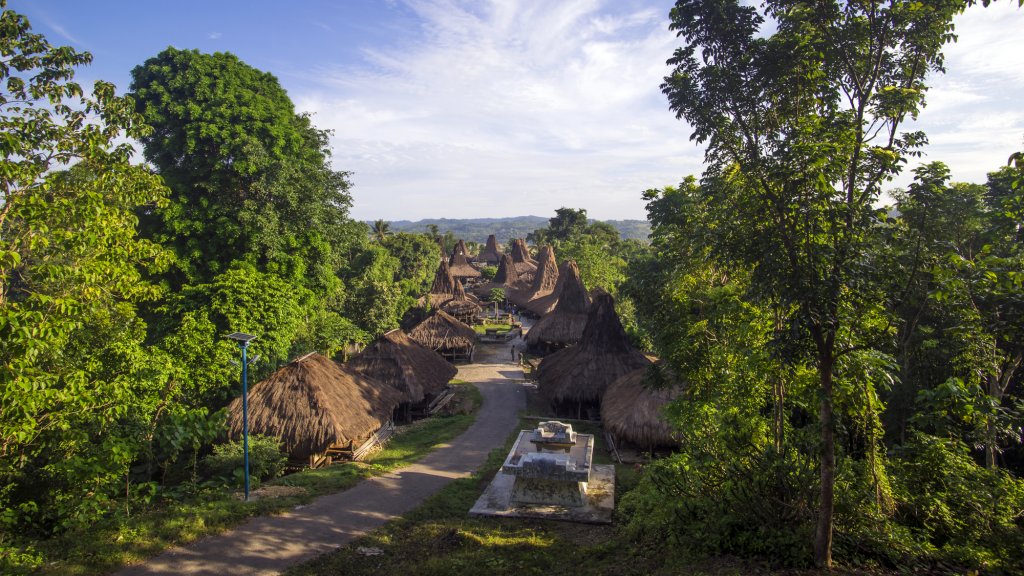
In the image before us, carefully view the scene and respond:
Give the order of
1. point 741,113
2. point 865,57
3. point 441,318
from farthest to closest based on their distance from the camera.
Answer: point 441,318 < point 741,113 < point 865,57

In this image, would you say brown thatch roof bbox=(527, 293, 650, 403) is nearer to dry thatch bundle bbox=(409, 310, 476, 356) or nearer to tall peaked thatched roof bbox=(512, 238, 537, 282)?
dry thatch bundle bbox=(409, 310, 476, 356)

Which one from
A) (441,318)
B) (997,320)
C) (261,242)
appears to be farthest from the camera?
(441,318)

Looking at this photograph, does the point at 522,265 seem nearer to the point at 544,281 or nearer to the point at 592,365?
the point at 544,281

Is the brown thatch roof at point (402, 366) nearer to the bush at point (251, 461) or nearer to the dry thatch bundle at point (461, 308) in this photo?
the bush at point (251, 461)

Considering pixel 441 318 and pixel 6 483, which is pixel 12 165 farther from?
pixel 441 318

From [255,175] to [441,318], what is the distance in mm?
14371

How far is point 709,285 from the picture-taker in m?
11.3

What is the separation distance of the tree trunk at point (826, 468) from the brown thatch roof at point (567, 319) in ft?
A: 73.0

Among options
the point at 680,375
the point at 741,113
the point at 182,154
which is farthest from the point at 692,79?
the point at 182,154

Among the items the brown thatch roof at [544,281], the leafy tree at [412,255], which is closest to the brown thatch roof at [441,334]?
the brown thatch roof at [544,281]

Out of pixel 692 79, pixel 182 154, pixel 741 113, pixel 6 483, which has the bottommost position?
pixel 6 483

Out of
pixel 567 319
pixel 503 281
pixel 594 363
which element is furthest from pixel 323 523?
pixel 503 281

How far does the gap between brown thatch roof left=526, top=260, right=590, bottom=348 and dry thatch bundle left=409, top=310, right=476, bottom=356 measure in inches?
145

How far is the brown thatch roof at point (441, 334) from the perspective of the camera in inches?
1107
